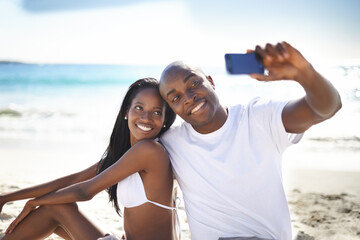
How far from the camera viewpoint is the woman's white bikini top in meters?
2.42

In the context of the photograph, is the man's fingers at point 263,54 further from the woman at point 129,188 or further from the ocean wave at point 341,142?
the ocean wave at point 341,142

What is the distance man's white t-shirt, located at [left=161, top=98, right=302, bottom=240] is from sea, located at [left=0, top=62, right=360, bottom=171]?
28cm

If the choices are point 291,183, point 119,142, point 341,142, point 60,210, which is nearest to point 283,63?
point 119,142

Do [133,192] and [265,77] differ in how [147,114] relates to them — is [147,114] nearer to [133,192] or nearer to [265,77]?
[133,192]

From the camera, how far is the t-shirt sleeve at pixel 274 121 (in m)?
2.15

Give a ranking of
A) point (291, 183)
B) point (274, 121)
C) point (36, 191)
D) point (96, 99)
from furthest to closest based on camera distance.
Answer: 1. point (96, 99)
2. point (291, 183)
3. point (36, 191)
4. point (274, 121)

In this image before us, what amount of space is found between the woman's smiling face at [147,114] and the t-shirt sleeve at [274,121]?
678 mm

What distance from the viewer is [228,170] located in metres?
2.27

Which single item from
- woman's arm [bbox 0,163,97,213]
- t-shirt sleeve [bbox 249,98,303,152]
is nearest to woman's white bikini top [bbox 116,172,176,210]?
woman's arm [bbox 0,163,97,213]

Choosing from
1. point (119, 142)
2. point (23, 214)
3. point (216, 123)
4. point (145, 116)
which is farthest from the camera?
point (119, 142)

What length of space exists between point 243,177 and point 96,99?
47.9 ft

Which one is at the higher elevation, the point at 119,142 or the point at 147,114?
the point at 147,114

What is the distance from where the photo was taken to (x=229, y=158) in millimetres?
2285

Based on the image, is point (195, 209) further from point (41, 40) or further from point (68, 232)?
point (41, 40)
